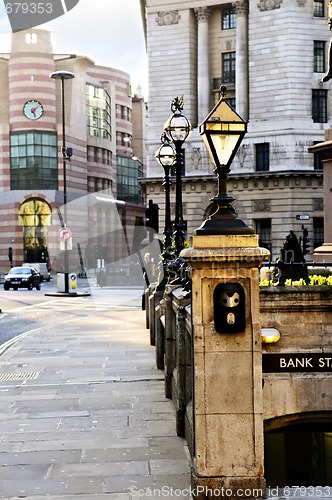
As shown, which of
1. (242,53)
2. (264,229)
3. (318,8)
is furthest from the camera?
(264,229)

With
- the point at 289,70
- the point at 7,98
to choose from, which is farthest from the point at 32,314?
the point at 7,98

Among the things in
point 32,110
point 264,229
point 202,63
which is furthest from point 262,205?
point 32,110

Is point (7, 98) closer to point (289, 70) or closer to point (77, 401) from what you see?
point (289, 70)

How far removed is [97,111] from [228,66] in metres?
33.5

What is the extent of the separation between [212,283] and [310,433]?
5099mm

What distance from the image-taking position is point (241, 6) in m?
55.0

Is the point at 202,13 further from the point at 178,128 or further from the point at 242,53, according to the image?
the point at 178,128

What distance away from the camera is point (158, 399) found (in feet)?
35.0

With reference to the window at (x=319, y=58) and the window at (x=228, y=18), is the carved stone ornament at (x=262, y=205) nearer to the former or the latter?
the window at (x=319, y=58)

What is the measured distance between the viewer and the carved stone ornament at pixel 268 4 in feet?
174

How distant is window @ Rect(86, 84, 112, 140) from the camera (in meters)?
85.8

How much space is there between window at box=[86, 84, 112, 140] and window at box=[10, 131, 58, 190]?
1115 cm

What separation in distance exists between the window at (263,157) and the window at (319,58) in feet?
22.3

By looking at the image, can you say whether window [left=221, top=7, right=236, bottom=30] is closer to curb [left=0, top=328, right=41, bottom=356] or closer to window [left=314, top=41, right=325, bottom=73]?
window [left=314, top=41, right=325, bottom=73]
